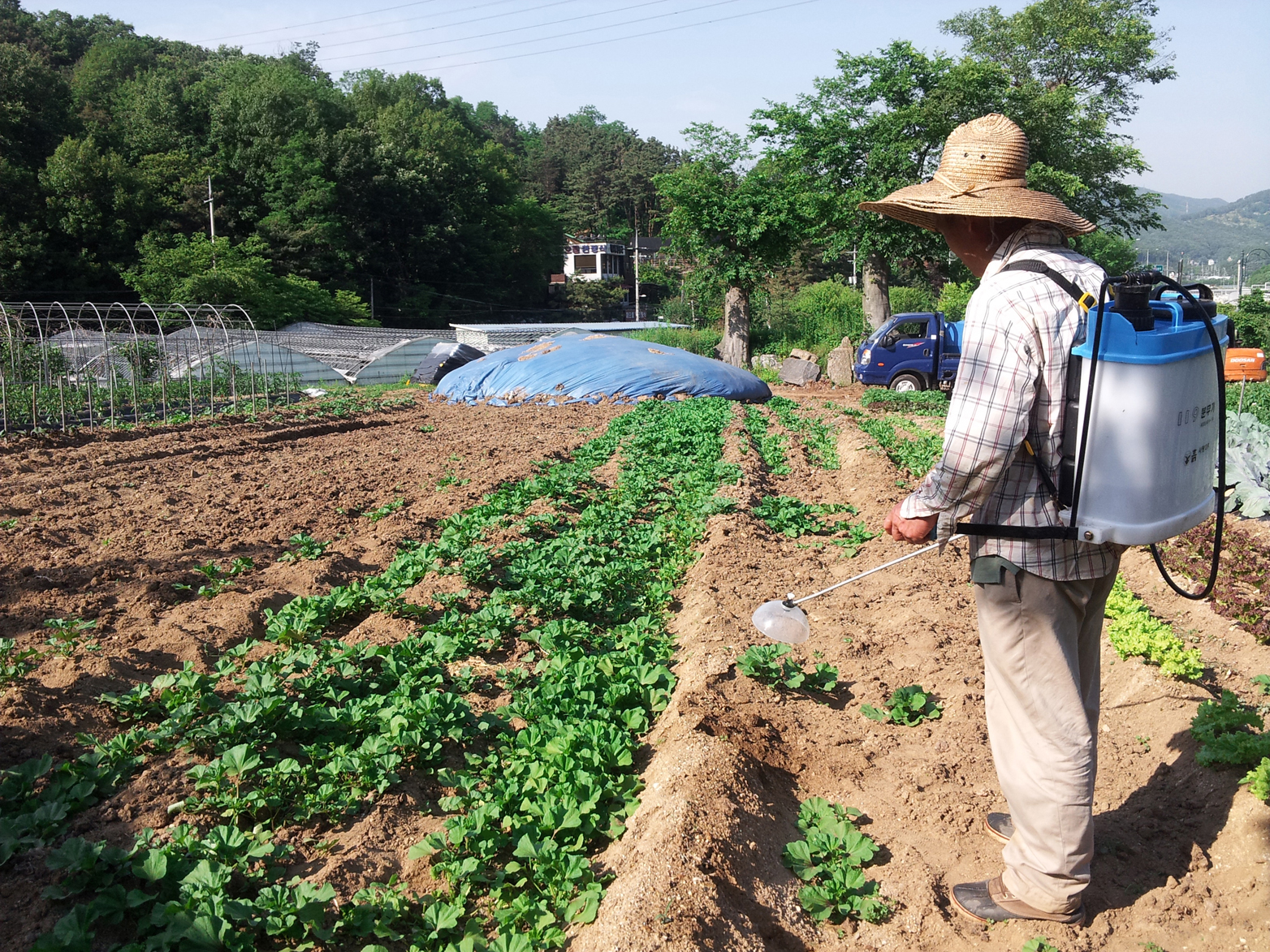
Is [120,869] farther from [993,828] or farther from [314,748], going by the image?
Answer: [993,828]

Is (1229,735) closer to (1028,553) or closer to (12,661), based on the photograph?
(1028,553)

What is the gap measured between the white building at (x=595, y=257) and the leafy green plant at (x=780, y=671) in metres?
75.1

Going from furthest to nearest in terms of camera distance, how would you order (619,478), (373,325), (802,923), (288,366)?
(373,325), (288,366), (619,478), (802,923)

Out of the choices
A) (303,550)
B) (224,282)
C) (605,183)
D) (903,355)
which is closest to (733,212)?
(903,355)

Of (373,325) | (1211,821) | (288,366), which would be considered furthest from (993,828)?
(373,325)

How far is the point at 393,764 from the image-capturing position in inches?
124

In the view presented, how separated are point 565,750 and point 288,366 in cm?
2319

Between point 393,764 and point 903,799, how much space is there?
1.83 metres

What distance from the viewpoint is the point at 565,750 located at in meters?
3.22

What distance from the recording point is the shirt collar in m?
2.62

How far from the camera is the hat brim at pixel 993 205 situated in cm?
259

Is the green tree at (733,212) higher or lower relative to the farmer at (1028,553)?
higher

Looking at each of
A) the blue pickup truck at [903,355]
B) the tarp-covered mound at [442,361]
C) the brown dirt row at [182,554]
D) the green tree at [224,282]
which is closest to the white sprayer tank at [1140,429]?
the brown dirt row at [182,554]

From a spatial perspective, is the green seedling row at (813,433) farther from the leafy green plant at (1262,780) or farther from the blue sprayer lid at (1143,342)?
the blue sprayer lid at (1143,342)
